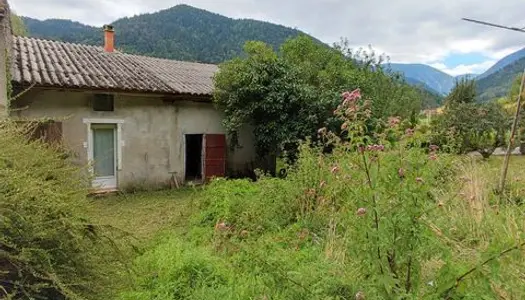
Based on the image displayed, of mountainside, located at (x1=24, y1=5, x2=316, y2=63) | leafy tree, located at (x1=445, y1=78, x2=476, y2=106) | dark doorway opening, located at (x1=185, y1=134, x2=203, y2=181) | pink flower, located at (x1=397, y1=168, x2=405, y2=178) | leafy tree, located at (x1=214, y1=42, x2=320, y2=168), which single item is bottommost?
dark doorway opening, located at (x1=185, y1=134, x2=203, y2=181)

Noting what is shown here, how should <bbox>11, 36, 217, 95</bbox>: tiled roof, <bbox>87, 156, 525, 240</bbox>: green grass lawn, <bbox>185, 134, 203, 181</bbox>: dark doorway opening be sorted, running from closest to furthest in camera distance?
1. <bbox>87, 156, 525, 240</bbox>: green grass lawn
2. <bbox>11, 36, 217, 95</bbox>: tiled roof
3. <bbox>185, 134, 203, 181</bbox>: dark doorway opening

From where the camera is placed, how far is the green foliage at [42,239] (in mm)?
2600

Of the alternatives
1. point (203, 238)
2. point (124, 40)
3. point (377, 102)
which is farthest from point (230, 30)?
point (203, 238)

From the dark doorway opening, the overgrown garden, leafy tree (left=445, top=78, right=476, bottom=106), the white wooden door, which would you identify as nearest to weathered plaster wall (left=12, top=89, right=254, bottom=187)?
the white wooden door

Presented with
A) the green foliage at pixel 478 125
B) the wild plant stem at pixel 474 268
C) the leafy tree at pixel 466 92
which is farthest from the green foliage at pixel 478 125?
the wild plant stem at pixel 474 268

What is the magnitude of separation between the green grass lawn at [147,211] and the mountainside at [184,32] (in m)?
26.8

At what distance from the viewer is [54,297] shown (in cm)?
291

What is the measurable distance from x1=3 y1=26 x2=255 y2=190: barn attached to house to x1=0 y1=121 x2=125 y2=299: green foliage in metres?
6.01

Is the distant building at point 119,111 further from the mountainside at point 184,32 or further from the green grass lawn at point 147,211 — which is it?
the mountainside at point 184,32

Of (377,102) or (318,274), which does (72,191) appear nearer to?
(318,274)

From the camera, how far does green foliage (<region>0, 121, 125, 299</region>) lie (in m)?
2.60

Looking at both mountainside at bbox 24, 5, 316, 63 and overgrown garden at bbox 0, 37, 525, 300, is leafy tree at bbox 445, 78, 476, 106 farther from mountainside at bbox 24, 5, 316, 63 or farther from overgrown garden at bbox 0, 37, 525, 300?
overgrown garden at bbox 0, 37, 525, 300

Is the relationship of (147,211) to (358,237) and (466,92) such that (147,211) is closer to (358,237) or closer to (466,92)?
(358,237)

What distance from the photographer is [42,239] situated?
109 inches
